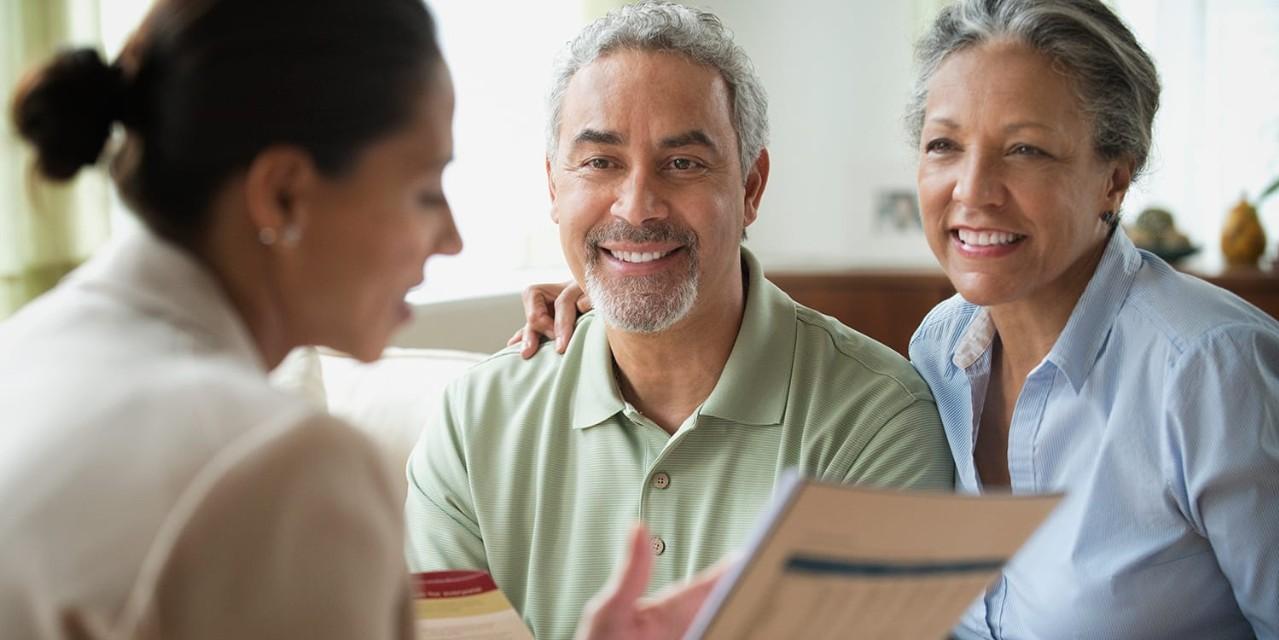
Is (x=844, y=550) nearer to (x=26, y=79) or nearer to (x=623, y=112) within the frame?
(x=26, y=79)

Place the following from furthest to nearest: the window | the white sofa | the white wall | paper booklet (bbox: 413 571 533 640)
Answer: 1. the white wall
2. the window
3. the white sofa
4. paper booklet (bbox: 413 571 533 640)

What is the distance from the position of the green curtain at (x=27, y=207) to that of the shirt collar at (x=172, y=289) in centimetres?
196

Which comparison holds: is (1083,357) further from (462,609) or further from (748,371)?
(462,609)

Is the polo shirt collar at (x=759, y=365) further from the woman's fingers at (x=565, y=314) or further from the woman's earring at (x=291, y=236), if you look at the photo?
the woman's earring at (x=291, y=236)

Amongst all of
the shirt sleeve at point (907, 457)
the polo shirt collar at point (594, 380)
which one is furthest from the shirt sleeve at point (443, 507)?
the shirt sleeve at point (907, 457)

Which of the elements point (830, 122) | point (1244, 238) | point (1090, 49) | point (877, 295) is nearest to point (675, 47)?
point (1090, 49)

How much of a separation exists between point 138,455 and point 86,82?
306 millimetres

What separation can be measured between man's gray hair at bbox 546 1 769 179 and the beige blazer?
1.15 m

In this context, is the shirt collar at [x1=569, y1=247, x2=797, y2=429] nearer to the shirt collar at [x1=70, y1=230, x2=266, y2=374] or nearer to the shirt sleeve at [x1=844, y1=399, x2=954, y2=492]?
the shirt sleeve at [x1=844, y1=399, x2=954, y2=492]

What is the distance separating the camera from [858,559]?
908mm

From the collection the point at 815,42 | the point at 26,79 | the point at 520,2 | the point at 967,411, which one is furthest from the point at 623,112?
the point at 815,42

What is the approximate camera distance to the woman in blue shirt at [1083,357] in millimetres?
1465

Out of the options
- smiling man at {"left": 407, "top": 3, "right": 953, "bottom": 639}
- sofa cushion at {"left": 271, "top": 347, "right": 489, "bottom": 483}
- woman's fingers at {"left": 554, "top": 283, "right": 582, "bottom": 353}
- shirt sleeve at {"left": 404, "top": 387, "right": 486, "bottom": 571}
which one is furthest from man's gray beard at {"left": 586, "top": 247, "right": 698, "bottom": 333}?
sofa cushion at {"left": 271, "top": 347, "right": 489, "bottom": 483}

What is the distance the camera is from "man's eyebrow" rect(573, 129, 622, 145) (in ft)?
5.99
